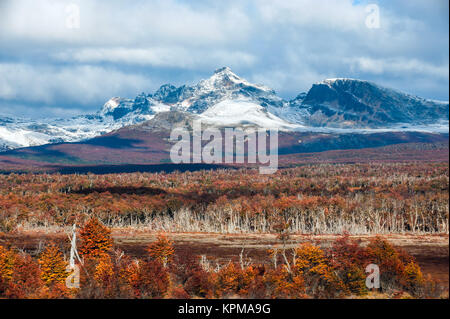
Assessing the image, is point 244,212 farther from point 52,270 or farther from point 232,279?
point 232,279

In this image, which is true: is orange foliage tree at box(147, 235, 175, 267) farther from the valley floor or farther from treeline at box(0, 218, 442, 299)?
treeline at box(0, 218, 442, 299)

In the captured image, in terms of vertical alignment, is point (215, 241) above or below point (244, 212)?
below

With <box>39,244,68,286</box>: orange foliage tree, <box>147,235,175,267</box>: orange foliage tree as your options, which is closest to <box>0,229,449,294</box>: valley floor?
<box>147,235,175,267</box>: orange foliage tree

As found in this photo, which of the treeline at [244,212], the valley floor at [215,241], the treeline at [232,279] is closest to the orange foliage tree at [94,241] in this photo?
the valley floor at [215,241]

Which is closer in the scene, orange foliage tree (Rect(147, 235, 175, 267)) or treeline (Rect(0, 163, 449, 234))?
orange foliage tree (Rect(147, 235, 175, 267))

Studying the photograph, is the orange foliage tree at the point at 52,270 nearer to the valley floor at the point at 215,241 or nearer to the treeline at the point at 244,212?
the valley floor at the point at 215,241

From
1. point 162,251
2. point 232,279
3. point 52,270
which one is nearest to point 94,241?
point 162,251

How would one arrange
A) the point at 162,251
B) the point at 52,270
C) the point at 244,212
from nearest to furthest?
the point at 52,270
the point at 162,251
the point at 244,212

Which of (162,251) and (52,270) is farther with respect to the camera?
(162,251)

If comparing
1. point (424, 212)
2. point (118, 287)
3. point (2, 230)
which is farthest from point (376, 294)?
point (2, 230)

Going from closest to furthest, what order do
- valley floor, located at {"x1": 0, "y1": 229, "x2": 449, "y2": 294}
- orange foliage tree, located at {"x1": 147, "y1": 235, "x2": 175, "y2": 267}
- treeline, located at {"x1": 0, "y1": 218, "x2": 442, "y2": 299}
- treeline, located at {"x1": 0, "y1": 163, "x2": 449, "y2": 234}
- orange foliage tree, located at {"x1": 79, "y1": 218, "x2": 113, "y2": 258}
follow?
treeline, located at {"x1": 0, "y1": 218, "x2": 442, "y2": 299}
orange foliage tree, located at {"x1": 147, "y1": 235, "x2": 175, "y2": 267}
orange foliage tree, located at {"x1": 79, "y1": 218, "x2": 113, "y2": 258}
valley floor, located at {"x1": 0, "y1": 229, "x2": 449, "y2": 294}
treeline, located at {"x1": 0, "y1": 163, "x2": 449, "y2": 234}
